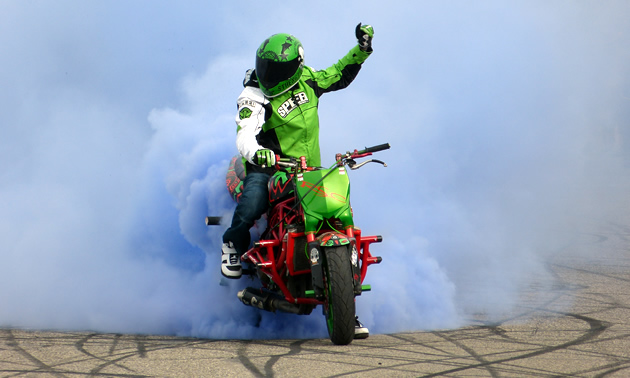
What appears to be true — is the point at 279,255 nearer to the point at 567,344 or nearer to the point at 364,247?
the point at 364,247

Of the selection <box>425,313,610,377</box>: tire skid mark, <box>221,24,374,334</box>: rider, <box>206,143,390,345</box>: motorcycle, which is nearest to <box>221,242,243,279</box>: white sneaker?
<box>221,24,374,334</box>: rider

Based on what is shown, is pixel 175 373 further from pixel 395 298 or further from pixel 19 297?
pixel 19 297

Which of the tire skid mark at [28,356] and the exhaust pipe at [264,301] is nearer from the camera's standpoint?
the tire skid mark at [28,356]

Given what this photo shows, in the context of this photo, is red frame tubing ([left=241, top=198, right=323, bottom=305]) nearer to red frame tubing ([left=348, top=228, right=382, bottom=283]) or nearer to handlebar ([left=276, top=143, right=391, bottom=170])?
handlebar ([left=276, top=143, right=391, bottom=170])

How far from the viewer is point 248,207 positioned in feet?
24.6

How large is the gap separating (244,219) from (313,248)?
1.17 metres

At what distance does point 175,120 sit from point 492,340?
505 cm

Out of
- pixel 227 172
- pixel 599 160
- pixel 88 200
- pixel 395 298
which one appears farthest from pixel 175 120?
pixel 599 160

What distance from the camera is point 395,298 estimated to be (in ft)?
26.9

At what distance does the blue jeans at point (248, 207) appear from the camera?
7.49 m

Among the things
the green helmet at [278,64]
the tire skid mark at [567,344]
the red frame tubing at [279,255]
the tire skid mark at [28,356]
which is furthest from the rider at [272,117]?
the tire skid mark at [567,344]

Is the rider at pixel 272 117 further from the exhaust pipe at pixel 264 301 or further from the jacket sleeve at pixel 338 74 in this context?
the exhaust pipe at pixel 264 301

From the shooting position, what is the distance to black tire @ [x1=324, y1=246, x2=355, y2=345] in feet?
20.6

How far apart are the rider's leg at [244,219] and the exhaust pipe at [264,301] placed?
20cm
